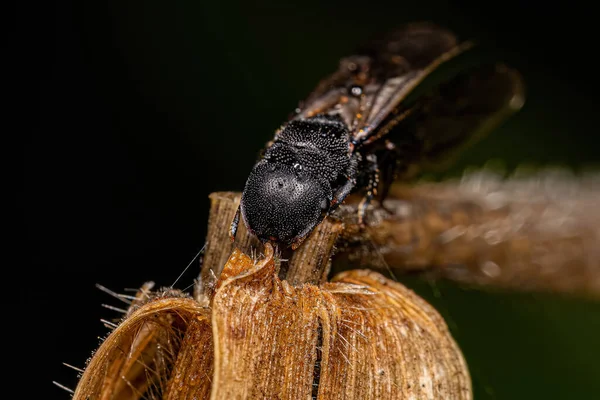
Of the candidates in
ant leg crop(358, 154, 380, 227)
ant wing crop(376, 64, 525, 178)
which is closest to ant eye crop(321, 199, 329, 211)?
ant leg crop(358, 154, 380, 227)

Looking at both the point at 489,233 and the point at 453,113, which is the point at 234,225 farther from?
the point at 453,113

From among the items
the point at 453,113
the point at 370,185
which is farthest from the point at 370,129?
the point at 453,113

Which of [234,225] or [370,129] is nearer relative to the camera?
[234,225]

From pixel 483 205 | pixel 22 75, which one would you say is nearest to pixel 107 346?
pixel 483 205

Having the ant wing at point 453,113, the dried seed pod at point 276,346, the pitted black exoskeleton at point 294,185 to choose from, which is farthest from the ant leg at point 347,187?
the ant wing at point 453,113

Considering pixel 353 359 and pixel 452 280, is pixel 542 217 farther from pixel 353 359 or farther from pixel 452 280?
pixel 353 359

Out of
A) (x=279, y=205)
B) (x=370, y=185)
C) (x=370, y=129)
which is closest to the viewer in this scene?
(x=279, y=205)
